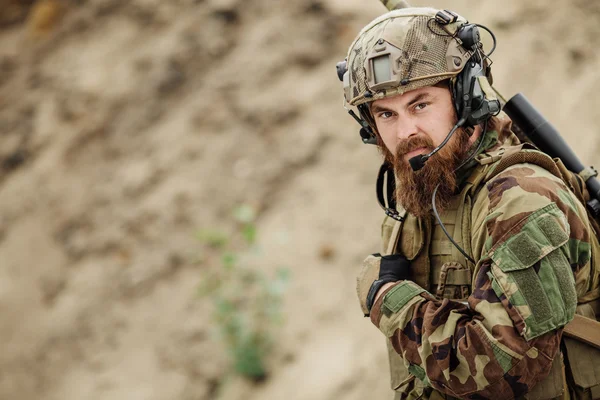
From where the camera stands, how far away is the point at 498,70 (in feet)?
21.8

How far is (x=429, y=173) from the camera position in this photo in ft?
7.18

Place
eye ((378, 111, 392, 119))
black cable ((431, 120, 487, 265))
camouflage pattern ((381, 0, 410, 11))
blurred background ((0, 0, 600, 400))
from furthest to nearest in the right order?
blurred background ((0, 0, 600, 400))
camouflage pattern ((381, 0, 410, 11))
eye ((378, 111, 392, 119))
black cable ((431, 120, 487, 265))

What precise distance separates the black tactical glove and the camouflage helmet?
0.57m

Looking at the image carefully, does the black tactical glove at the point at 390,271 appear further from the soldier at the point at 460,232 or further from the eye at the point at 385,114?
the eye at the point at 385,114

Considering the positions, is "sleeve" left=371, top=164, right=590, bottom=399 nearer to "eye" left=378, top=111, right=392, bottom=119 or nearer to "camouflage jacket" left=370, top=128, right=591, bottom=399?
"camouflage jacket" left=370, top=128, right=591, bottom=399

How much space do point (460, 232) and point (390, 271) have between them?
297mm

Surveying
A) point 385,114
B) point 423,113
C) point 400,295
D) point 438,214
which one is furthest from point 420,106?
point 400,295

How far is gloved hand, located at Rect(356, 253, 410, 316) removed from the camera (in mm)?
2256

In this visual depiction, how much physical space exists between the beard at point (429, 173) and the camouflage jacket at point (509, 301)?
0.15 meters

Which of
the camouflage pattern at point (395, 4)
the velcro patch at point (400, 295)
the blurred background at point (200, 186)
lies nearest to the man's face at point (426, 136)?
the velcro patch at point (400, 295)

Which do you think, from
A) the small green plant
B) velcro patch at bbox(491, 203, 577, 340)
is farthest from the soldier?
the small green plant

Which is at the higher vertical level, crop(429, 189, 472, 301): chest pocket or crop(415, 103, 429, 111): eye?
crop(415, 103, 429, 111): eye

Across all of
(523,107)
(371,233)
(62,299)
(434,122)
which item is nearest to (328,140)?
(371,233)

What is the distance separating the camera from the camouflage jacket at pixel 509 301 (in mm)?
1839
